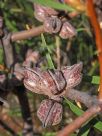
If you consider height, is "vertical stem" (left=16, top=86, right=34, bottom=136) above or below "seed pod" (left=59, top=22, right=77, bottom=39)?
below

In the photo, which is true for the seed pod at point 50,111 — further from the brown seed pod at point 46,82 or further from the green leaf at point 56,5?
the green leaf at point 56,5

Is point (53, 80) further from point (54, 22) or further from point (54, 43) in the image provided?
point (54, 43)

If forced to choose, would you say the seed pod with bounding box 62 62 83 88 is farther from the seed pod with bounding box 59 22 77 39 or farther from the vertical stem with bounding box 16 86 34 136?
the vertical stem with bounding box 16 86 34 136

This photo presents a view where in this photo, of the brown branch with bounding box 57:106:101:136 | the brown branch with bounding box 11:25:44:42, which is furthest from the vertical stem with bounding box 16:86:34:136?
the brown branch with bounding box 57:106:101:136

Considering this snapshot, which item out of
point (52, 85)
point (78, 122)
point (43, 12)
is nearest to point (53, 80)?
point (52, 85)

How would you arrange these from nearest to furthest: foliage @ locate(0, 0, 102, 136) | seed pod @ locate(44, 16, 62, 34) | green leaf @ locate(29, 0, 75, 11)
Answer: green leaf @ locate(29, 0, 75, 11), seed pod @ locate(44, 16, 62, 34), foliage @ locate(0, 0, 102, 136)

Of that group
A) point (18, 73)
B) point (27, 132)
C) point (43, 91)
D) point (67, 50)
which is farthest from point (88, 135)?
point (67, 50)

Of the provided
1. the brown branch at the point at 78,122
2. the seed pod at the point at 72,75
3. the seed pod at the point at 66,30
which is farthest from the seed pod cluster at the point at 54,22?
the brown branch at the point at 78,122
